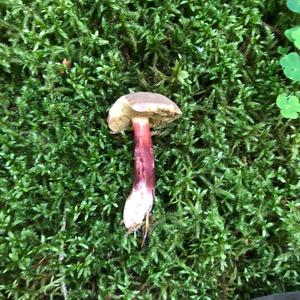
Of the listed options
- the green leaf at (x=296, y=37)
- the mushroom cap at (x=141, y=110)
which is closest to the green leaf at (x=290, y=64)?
the green leaf at (x=296, y=37)

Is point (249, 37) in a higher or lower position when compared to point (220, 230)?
higher

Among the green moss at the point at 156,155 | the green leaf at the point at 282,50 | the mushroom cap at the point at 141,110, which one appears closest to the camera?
the mushroom cap at the point at 141,110

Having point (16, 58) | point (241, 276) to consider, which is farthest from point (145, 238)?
point (16, 58)

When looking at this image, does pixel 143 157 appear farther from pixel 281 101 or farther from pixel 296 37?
pixel 296 37

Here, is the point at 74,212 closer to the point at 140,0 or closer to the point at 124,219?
the point at 124,219

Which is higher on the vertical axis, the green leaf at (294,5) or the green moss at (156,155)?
the green leaf at (294,5)

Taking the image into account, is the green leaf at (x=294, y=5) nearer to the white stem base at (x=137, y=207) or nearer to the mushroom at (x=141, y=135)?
the mushroom at (x=141, y=135)

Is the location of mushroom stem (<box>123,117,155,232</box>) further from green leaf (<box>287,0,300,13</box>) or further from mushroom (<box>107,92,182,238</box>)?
green leaf (<box>287,0,300,13</box>)

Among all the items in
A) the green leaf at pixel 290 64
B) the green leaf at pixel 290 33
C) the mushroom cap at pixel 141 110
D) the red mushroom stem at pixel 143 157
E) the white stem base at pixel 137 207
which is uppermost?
the green leaf at pixel 290 33

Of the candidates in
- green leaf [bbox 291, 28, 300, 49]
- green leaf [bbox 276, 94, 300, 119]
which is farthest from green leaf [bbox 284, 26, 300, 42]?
green leaf [bbox 276, 94, 300, 119]
